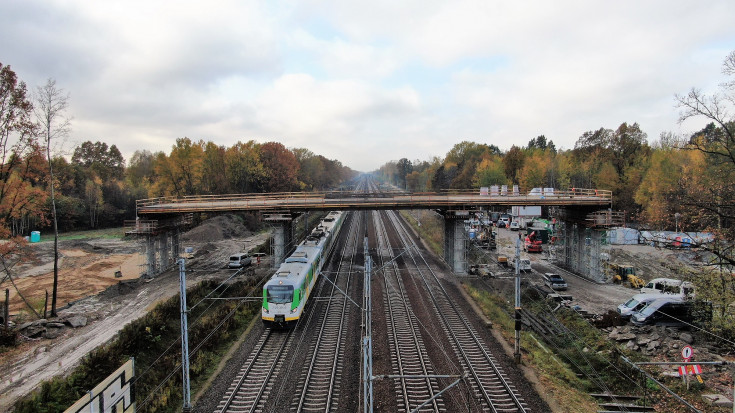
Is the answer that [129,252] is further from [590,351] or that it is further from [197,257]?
Answer: [590,351]

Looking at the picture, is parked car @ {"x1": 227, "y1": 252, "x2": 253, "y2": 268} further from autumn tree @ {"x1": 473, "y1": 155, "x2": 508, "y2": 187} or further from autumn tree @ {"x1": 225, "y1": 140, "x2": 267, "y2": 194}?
autumn tree @ {"x1": 473, "y1": 155, "x2": 508, "y2": 187}

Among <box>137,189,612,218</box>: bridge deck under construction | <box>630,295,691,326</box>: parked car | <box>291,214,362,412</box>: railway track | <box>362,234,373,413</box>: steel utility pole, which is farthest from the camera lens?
<box>137,189,612,218</box>: bridge deck under construction

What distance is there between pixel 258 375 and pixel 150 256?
25801mm

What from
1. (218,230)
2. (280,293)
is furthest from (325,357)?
(218,230)

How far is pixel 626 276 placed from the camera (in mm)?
38156

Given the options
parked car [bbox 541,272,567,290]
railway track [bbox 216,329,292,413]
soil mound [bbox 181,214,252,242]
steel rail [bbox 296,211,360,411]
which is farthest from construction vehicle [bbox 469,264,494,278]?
soil mound [bbox 181,214,252,242]

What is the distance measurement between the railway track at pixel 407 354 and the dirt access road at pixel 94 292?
54.1ft

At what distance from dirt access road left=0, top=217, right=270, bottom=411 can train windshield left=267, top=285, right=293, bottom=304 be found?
34.0ft

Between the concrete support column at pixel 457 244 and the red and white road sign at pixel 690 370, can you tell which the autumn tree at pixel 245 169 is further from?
the red and white road sign at pixel 690 370

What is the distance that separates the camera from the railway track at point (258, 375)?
52.9 ft

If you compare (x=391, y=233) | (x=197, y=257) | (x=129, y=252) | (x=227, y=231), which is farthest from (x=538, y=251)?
(x=129, y=252)

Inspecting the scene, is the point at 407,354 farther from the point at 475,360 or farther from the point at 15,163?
the point at 15,163

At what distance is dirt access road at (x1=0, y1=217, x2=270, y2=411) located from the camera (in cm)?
2027

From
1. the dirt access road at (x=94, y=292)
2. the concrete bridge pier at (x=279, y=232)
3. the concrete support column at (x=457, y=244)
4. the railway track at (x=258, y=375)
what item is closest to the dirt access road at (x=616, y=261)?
the concrete support column at (x=457, y=244)
